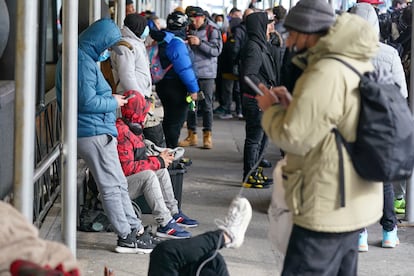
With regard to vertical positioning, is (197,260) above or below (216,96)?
above

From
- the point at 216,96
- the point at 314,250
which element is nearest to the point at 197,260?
the point at 314,250

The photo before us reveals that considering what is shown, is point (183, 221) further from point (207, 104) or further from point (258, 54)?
point (207, 104)

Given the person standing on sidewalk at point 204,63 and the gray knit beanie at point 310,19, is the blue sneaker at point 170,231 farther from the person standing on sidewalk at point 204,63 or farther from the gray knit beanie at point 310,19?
the person standing on sidewalk at point 204,63

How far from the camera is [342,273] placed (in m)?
4.58

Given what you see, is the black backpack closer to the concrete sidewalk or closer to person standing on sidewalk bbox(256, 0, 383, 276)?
person standing on sidewalk bbox(256, 0, 383, 276)

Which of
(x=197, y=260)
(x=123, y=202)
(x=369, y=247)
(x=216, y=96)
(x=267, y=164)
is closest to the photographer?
(x=197, y=260)

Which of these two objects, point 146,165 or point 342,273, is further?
point 146,165

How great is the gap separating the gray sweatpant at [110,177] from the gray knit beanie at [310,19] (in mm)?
2451

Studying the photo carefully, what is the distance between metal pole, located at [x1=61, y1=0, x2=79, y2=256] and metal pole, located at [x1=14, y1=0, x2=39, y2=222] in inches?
34.0

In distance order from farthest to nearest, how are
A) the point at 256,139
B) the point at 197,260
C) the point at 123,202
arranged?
1. the point at 256,139
2. the point at 123,202
3. the point at 197,260

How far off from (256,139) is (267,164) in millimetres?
1510

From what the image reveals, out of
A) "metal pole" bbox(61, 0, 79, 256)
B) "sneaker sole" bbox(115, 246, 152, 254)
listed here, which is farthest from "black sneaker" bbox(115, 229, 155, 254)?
"metal pole" bbox(61, 0, 79, 256)

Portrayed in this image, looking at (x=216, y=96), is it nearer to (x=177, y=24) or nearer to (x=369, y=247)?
(x=177, y=24)

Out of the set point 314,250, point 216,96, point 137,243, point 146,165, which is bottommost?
point 216,96
